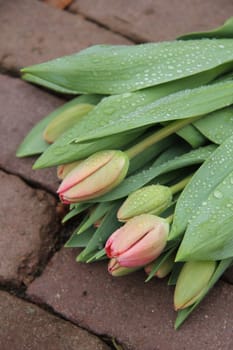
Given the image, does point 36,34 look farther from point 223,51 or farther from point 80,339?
point 80,339

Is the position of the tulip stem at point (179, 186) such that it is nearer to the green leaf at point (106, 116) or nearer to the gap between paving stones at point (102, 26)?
the green leaf at point (106, 116)

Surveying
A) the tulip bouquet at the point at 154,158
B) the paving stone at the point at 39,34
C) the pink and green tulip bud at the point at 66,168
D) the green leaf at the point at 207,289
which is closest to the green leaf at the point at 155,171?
the tulip bouquet at the point at 154,158

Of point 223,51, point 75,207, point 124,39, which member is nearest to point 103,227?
point 75,207

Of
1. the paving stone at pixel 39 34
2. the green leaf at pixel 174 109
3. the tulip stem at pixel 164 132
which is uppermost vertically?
the green leaf at pixel 174 109

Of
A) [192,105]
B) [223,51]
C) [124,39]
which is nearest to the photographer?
[192,105]

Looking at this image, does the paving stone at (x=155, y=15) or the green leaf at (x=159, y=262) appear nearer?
the green leaf at (x=159, y=262)

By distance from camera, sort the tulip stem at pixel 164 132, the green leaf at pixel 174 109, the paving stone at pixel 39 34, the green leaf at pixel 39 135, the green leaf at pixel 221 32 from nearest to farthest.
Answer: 1. the green leaf at pixel 174 109
2. the tulip stem at pixel 164 132
3. the green leaf at pixel 221 32
4. the green leaf at pixel 39 135
5. the paving stone at pixel 39 34

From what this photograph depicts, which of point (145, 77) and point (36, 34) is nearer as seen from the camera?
point (145, 77)
